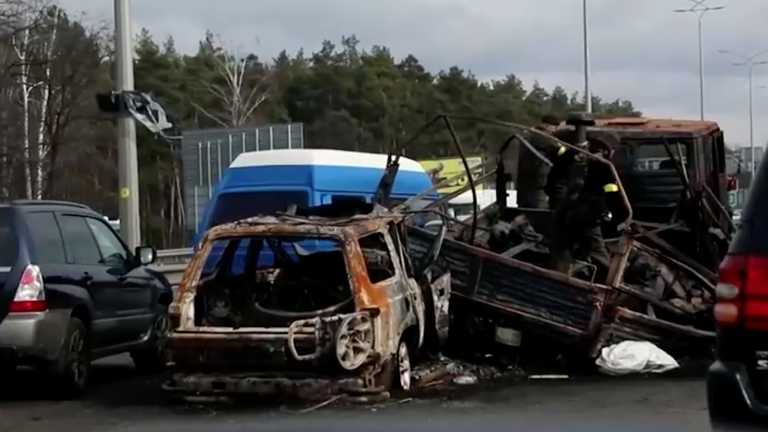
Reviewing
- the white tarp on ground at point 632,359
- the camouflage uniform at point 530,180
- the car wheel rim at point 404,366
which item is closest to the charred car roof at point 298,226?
the car wheel rim at point 404,366

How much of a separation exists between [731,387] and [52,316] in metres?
6.49

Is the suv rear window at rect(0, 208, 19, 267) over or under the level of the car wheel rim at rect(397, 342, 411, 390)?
over

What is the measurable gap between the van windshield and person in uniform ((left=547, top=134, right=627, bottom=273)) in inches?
156

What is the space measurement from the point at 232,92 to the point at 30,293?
58.2 meters

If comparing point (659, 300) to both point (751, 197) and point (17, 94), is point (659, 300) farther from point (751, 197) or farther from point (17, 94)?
point (17, 94)

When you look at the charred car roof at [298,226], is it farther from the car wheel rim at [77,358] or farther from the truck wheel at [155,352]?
the truck wheel at [155,352]

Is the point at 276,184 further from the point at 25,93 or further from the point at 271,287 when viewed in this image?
the point at 25,93

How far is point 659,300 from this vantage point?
39.1 ft

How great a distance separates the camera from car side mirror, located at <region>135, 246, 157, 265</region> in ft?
39.8

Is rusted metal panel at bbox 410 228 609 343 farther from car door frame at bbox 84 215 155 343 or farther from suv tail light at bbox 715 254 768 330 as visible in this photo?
suv tail light at bbox 715 254 768 330

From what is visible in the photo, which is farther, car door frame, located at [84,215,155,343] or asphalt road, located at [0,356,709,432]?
car door frame, located at [84,215,155,343]

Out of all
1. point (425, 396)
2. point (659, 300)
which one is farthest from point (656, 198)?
point (425, 396)

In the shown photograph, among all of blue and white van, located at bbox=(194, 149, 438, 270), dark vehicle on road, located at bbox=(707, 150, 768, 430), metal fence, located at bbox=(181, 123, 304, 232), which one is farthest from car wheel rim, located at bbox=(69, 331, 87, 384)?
metal fence, located at bbox=(181, 123, 304, 232)

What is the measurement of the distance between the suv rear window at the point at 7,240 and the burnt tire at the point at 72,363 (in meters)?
0.75
